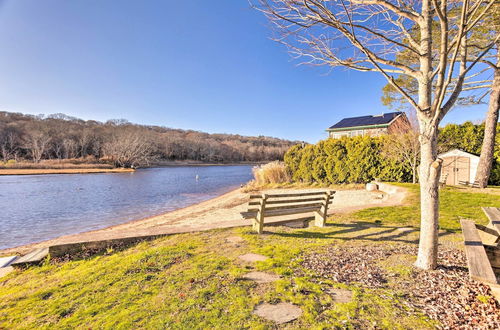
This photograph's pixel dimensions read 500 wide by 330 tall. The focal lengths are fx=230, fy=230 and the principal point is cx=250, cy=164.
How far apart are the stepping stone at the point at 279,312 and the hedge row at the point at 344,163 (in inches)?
535

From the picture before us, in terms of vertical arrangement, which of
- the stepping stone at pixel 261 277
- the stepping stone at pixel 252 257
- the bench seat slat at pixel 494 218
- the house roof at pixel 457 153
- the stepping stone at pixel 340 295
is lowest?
the stepping stone at pixel 252 257

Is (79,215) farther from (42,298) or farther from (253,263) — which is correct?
(253,263)

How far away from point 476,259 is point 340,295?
5.01 feet

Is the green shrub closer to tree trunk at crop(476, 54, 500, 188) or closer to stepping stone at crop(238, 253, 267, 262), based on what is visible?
tree trunk at crop(476, 54, 500, 188)

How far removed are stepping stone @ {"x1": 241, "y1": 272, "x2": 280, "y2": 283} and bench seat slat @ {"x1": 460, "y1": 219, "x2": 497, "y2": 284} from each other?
1999mm

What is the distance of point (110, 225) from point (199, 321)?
8693mm

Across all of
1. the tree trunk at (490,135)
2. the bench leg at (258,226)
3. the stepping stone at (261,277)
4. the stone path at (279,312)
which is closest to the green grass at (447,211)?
the tree trunk at (490,135)

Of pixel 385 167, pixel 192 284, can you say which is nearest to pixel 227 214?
pixel 192 284

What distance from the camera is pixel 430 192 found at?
2.96 m

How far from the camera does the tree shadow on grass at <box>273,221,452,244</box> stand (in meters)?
4.77

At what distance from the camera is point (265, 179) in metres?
17.4

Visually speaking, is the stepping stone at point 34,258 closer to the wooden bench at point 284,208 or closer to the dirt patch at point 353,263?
the wooden bench at point 284,208

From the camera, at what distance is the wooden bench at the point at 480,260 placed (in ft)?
7.05

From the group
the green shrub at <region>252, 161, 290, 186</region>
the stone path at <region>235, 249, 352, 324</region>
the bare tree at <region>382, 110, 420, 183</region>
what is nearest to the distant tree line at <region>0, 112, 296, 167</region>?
the green shrub at <region>252, 161, 290, 186</region>
